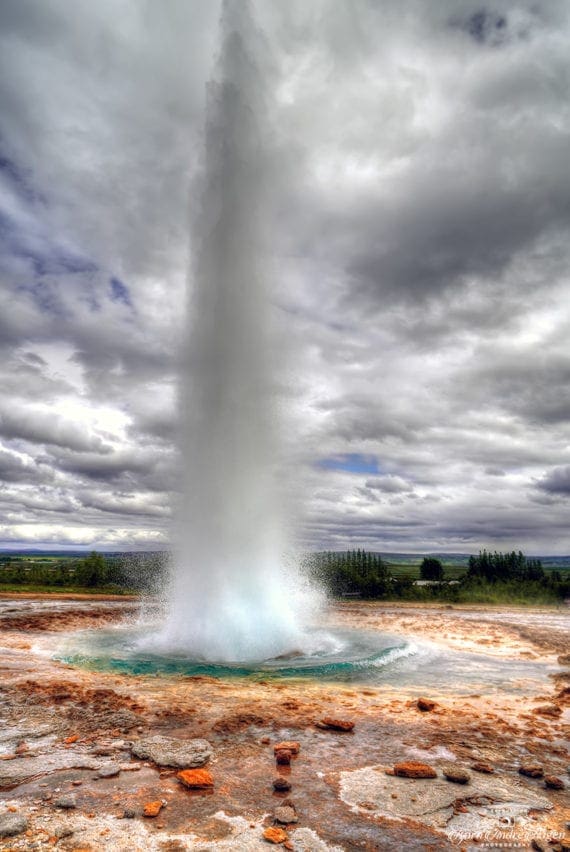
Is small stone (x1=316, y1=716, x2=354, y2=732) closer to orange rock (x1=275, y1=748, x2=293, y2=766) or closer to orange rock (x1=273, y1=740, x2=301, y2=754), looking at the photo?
orange rock (x1=273, y1=740, x2=301, y2=754)

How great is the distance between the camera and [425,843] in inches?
199

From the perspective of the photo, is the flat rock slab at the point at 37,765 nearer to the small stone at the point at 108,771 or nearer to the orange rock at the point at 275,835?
the small stone at the point at 108,771

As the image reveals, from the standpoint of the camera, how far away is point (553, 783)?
6.42 m

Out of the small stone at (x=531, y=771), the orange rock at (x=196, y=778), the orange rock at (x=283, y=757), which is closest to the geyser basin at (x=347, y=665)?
the small stone at (x=531, y=771)

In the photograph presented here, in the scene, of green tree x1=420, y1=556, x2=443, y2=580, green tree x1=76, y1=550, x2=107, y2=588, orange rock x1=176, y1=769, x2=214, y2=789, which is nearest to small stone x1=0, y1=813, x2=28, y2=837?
orange rock x1=176, y1=769, x2=214, y2=789

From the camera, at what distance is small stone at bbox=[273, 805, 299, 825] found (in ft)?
17.5

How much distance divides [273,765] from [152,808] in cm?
200

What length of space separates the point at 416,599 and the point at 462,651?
1075 inches

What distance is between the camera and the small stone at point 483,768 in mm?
6830

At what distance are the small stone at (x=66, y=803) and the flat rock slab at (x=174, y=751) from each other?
4.37ft

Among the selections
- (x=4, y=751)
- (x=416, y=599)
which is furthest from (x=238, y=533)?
(x=416, y=599)

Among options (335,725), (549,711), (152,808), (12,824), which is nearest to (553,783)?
(335,725)

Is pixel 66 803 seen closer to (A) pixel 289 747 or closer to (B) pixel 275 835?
(B) pixel 275 835

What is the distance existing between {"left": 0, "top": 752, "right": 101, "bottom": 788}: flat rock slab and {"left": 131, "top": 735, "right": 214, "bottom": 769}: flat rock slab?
2.19 feet
